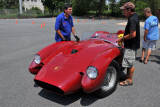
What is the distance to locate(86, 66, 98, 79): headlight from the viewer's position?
282cm

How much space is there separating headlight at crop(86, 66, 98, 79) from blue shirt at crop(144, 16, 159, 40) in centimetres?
296

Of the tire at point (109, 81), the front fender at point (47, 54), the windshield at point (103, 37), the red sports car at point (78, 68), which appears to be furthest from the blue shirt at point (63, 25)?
the tire at point (109, 81)

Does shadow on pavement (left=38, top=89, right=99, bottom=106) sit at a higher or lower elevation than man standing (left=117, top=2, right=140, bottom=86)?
lower

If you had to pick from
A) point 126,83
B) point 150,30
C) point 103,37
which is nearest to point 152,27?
point 150,30

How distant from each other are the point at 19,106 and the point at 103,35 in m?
2.69

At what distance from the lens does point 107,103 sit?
10.2 feet

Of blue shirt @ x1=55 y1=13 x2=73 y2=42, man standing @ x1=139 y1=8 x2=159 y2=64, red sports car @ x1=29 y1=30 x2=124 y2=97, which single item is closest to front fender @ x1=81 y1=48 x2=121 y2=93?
red sports car @ x1=29 y1=30 x2=124 y2=97

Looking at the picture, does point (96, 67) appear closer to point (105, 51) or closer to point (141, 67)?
point (105, 51)

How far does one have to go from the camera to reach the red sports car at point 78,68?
9.24ft

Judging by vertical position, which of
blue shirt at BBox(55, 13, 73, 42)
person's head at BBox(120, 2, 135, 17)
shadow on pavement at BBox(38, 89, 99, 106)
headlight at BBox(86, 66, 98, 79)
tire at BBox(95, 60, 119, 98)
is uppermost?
person's head at BBox(120, 2, 135, 17)

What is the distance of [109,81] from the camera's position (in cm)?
346

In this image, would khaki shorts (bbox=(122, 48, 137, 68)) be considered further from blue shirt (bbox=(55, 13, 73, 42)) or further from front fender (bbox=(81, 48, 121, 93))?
blue shirt (bbox=(55, 13, 73, 42))

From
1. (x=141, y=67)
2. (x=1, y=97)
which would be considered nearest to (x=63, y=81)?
(x=1, y=97)

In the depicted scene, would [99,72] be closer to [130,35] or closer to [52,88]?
[52,88]
